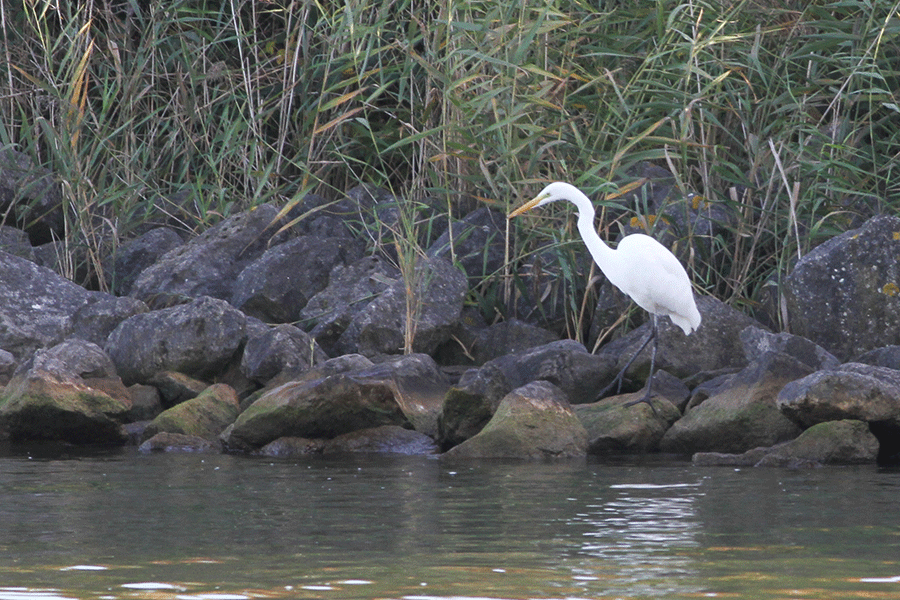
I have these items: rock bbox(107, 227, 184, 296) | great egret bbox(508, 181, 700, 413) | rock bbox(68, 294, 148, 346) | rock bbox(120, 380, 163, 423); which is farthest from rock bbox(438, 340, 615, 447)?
rock bbox(107, 227, 184, 296)

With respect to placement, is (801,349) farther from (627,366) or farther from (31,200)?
(31,200)

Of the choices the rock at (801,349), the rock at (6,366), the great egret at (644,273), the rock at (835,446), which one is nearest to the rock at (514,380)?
the great egret at (644,273)

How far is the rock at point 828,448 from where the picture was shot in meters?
5.36

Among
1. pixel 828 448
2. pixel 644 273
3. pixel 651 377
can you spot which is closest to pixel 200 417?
pixel 651 377

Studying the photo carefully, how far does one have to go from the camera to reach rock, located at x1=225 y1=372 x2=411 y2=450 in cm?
596

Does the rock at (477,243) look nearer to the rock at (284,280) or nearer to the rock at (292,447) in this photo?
the rock at (284,280)

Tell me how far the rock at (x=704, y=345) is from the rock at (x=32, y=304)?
125 inches

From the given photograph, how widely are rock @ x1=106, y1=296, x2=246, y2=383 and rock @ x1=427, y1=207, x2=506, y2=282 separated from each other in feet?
4.85

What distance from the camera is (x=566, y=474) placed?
521 centimetres

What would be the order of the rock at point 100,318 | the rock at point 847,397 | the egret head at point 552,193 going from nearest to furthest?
the rock at point 847,397 < the egret head at point 552,193 < the rock at point 100,318

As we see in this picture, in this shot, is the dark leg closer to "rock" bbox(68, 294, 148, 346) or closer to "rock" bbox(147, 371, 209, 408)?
"rock" bbox(147, 371, 209, 408)

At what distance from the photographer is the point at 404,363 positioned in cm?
646

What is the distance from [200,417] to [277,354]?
0.56 m

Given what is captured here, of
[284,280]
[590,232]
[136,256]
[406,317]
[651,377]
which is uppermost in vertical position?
[136,256]
